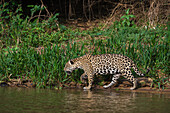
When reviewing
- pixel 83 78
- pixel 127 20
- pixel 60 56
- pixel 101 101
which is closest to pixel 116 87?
pixel 83 78

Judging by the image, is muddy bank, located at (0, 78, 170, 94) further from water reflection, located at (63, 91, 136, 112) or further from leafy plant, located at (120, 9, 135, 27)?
leafy plant, located at (120, 9, 135, 27)

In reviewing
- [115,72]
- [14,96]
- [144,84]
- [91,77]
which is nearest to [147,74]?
[144,84]

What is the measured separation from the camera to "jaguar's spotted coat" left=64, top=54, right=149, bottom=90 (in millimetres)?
7586

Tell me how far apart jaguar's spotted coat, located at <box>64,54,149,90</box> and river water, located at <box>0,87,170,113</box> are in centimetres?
55

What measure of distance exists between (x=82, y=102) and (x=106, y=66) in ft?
6.62

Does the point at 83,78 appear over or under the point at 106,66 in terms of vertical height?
under

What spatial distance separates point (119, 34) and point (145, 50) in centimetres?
299

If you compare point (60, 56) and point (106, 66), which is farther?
point (60, 56)

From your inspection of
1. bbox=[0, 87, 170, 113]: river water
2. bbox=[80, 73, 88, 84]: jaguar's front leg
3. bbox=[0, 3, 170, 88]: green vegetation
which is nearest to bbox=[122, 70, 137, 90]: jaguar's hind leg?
bbox=[0, 87, 170, 113]: river water

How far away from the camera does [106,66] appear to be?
7723mm

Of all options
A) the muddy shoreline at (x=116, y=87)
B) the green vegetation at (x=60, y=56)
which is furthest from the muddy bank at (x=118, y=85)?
the green vegetation at (x=60, y=56)

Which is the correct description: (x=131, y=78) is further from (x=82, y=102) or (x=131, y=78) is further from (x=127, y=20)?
(x=127, y=20)

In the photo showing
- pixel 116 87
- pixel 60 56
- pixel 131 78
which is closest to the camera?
pixel 131 78

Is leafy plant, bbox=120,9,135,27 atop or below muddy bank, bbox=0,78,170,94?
atop
